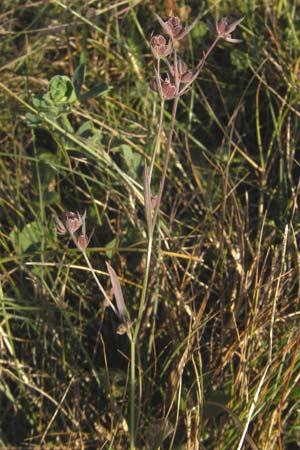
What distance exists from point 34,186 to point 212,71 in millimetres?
554

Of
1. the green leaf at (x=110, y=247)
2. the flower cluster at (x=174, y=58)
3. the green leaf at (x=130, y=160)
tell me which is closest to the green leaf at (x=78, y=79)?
the green leaf at (x=130, y=160)

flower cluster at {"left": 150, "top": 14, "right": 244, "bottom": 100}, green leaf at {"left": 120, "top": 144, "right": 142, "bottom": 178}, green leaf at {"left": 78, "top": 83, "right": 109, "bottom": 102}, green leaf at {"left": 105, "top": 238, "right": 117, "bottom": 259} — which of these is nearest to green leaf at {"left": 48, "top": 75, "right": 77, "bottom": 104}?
green leaf at {"left": 78, "top": 83, "right": 109, "bottom": 102}

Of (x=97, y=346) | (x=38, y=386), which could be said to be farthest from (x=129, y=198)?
(x=38, y=386)

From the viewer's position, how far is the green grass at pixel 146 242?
1271 millimetres

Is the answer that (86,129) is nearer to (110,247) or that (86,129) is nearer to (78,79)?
(78,79)

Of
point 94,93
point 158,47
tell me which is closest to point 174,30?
point 158,47

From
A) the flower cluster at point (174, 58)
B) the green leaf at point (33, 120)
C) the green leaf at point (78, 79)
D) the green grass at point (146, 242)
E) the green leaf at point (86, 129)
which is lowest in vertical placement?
the green grass at point (146, 242)

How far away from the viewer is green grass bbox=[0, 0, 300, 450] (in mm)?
1271

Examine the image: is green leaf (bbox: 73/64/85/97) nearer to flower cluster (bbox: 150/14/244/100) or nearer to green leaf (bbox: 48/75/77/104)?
green leaf (bbox: 48/75/77/104)

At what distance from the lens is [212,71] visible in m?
1.75


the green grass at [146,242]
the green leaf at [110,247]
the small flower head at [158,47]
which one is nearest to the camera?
the small flower head at [158,47]

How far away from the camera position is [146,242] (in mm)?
1410

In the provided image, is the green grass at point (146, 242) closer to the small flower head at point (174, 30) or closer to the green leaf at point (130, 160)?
the green leaf at point (130, 160)

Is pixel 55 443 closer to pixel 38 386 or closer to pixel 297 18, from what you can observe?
pixel 38 386
